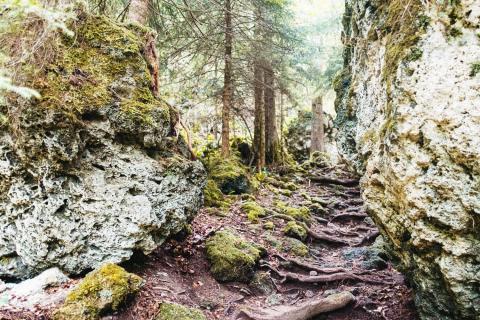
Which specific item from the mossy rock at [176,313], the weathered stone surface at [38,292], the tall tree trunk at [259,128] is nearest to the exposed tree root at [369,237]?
the tall tree trunk at [259,128]

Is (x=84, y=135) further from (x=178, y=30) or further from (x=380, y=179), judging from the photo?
(x=178, y=30)

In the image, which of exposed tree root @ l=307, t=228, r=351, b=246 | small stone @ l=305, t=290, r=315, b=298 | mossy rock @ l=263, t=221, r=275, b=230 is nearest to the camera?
small stone @ l=305, t=290, r=315, b=298

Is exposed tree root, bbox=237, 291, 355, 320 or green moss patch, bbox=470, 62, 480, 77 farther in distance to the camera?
exposed tree root, bbox=237, 291, 355, 320

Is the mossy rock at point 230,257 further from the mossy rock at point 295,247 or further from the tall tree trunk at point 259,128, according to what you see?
the tall tree trunk at point 259,128

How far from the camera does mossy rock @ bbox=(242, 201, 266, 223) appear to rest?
8852 millimetres

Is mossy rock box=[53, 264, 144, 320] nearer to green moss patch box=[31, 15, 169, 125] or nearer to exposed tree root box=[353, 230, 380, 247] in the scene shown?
green moss patch box=[31, 15, 169, 125]

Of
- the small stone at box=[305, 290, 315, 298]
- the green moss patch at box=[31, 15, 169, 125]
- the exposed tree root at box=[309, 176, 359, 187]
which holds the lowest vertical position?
the small stone at box=[305, 290, 315, 298]

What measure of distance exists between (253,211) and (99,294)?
18.0ft

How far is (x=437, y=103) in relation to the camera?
3850mm

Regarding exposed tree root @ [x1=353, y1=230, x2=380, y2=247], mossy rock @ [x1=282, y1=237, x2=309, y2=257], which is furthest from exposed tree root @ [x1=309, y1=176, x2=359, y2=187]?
mossy rock @ [x1=282, y1=237, x2=309, y2=257]

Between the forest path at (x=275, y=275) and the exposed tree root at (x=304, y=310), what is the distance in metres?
0.14

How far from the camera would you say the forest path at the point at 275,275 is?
523 centimetres

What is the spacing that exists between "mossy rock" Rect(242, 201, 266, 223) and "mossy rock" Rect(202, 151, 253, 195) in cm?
85

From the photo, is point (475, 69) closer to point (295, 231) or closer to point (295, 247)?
point (295, 247)
